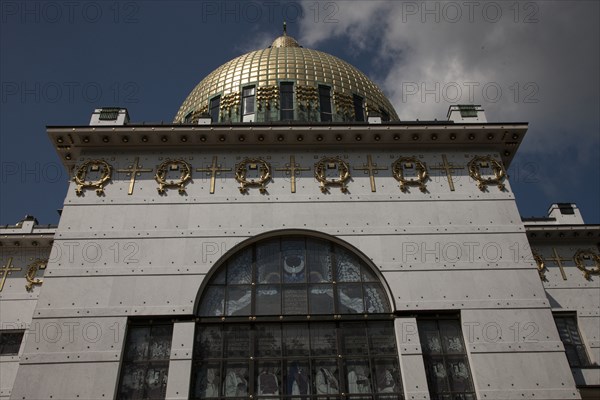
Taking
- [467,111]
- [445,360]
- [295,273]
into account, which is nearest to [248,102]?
[467,111]

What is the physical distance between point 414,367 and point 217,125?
917 cm

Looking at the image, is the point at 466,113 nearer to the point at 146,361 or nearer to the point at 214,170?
the point at 214,170

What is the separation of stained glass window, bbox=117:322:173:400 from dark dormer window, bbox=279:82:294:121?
12.5m

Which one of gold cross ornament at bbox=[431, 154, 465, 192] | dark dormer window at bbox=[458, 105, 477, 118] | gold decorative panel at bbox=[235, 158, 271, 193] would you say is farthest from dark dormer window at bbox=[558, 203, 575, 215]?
gold decorative panel at bbox=[235, 158, 271, 193]

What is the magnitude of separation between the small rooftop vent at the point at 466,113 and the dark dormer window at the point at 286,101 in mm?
8226

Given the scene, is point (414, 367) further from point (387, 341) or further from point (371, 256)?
point (371, 256)

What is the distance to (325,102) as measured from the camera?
25750 mm

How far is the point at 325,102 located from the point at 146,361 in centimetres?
1547

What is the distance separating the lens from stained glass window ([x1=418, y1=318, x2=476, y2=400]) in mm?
13766

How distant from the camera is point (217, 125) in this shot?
678 inches

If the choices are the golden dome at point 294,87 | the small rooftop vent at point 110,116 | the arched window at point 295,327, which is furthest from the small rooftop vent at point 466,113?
the small rooftop vent at point 110,116

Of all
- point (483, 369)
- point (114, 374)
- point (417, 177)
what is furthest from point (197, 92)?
point (483, 369)

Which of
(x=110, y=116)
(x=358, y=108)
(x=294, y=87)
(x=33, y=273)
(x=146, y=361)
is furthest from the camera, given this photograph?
(x=358, y=108)

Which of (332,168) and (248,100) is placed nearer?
(332,168)
